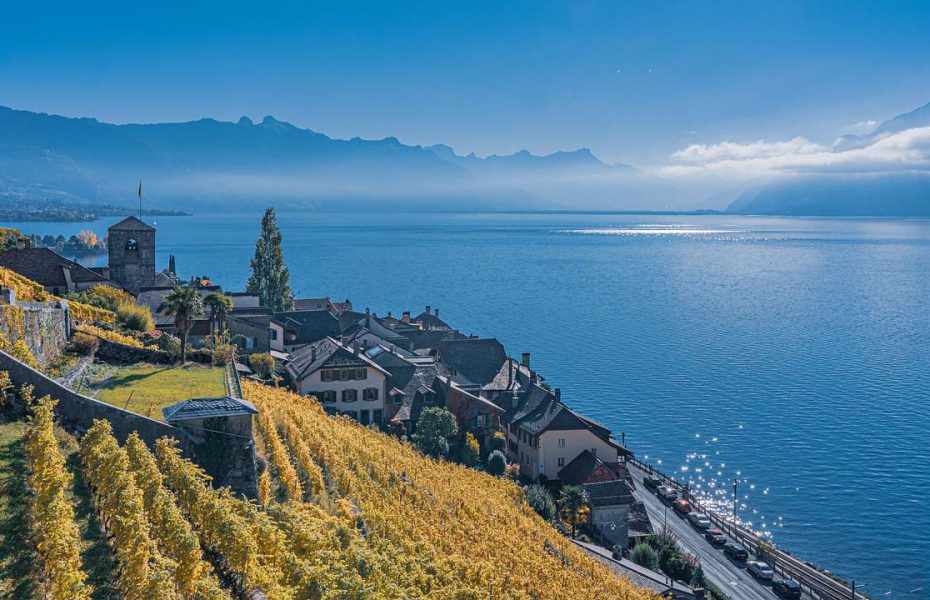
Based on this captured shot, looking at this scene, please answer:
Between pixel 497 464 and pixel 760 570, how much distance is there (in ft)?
67.7

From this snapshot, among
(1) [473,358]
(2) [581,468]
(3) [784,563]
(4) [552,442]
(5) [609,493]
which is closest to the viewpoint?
(3) [784,563]

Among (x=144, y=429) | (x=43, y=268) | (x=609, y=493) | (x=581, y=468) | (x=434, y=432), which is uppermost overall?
(x=43, y=268)

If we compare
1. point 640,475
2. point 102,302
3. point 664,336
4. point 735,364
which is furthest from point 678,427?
point 102,302

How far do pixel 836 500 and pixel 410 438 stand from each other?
1508 inches

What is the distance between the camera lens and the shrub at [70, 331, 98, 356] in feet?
116

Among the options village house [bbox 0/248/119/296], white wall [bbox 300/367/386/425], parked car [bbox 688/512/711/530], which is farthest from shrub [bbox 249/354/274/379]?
parked car [bbox 688/512/711/530]

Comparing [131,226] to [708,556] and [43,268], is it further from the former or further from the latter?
[708,556]

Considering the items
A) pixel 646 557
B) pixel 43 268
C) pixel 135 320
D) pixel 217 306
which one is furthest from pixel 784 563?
pixel 43 268

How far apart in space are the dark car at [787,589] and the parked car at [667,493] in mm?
14399

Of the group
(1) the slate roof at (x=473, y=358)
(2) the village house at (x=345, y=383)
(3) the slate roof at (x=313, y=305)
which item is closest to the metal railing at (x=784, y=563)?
(1) the slate roof at (x=473, y=358)

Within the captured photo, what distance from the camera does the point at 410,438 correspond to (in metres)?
63.8

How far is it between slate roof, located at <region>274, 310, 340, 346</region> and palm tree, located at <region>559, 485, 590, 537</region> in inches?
1550

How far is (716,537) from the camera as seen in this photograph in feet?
192

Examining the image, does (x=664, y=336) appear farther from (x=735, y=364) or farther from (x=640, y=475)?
(x=640, y=475)
